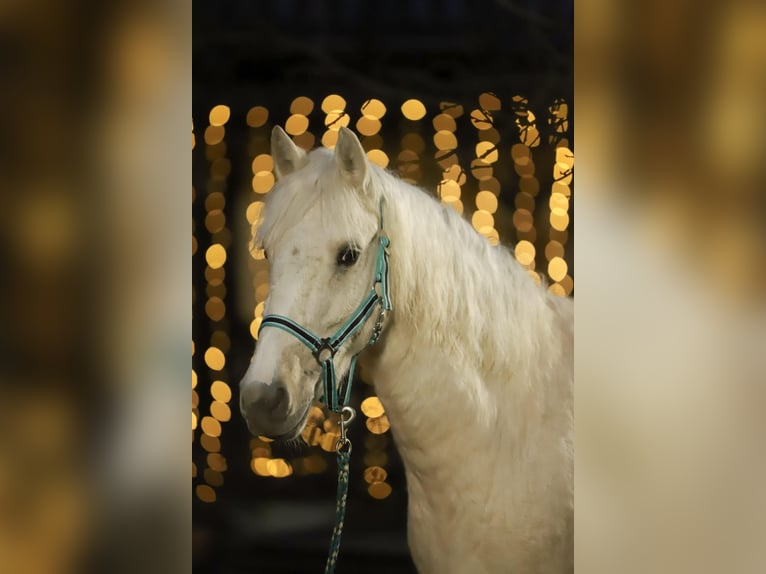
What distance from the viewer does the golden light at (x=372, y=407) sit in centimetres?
102

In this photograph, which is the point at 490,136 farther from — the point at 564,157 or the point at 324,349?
the point at 324,349

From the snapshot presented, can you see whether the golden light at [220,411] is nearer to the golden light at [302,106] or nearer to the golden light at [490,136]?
the golden light at [302,106]

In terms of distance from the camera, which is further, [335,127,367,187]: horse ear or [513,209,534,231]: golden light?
[513,209,534,231]: golden light

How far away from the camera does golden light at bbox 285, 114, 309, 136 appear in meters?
1.02

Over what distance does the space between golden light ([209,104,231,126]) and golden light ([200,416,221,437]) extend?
1.61 ft

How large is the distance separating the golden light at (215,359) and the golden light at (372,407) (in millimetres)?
243

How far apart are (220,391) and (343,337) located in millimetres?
295

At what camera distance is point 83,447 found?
1.01 meters

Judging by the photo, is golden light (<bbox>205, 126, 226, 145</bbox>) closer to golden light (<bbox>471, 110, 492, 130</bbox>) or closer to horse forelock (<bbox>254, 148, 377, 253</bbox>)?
horse forelock (<bbox>254, 148, 377, 253</bbox>)

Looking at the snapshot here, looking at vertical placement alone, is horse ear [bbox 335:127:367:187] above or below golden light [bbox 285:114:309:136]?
below

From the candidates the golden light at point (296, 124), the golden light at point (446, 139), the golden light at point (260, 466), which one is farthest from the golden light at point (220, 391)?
the golden light at point (446, 139)

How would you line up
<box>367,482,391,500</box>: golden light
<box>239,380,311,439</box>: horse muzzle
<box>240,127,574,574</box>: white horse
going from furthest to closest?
<box>367,482,391,500</box>: golden light < <box>240,127,574,574</box>: white horse < <box>239,380,311,439</box>: horse muzzle

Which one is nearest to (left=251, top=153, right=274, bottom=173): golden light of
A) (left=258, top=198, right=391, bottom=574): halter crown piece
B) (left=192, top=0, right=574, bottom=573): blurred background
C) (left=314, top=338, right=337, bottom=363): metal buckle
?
(left=192, top=0, right=574, bottom=573): blurred background

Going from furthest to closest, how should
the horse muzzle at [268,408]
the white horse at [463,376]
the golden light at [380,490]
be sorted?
the golden light at [380,490] → the white horse at [463,376] → the horse muzzle at [268,408]
